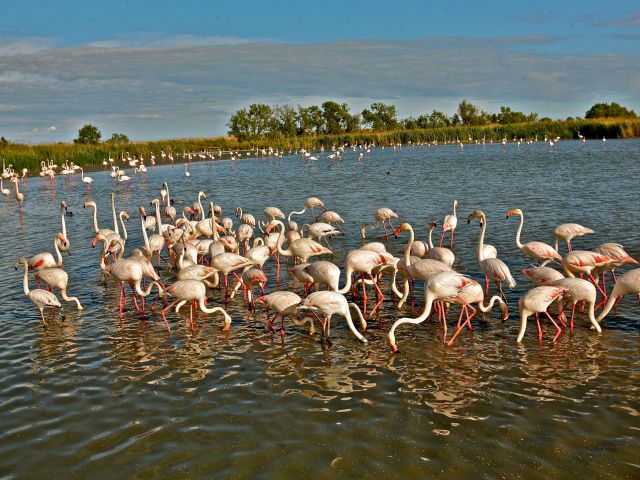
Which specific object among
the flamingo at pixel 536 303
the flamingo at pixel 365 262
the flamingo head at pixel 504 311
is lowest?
the flamingo head at pixel 504 311

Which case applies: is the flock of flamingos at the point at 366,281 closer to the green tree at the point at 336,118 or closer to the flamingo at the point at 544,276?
the flamingo at the point at 544,276

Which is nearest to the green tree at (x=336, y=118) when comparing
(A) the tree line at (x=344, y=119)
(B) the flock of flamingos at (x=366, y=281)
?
(A) the tree line at (x=344, y=119)

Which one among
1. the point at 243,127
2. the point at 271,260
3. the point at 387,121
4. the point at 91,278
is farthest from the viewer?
the point at 387,121

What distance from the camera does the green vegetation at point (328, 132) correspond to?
182 ft

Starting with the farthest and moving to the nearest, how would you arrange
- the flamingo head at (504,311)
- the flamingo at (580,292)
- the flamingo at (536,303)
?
the flamingo head at (504,311) → the flamingo at (580,292) → the flamingo at (536,303)

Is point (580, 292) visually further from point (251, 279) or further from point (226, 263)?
point (226, 263)

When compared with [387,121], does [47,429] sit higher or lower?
lower

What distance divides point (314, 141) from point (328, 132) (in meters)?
26.8

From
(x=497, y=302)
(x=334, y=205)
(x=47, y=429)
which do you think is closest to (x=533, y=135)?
(x=334, y=205)

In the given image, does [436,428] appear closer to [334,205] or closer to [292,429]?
[292,429]

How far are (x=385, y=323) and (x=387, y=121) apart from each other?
120 meters

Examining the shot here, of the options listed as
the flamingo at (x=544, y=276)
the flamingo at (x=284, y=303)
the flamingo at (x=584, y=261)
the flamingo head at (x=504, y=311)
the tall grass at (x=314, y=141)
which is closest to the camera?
the flamingo at (x=284, y=303)

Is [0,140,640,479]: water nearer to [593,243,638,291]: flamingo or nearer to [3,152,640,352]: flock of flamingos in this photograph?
[3,152,640,352]: flock of flamingos

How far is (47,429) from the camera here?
262 inches
